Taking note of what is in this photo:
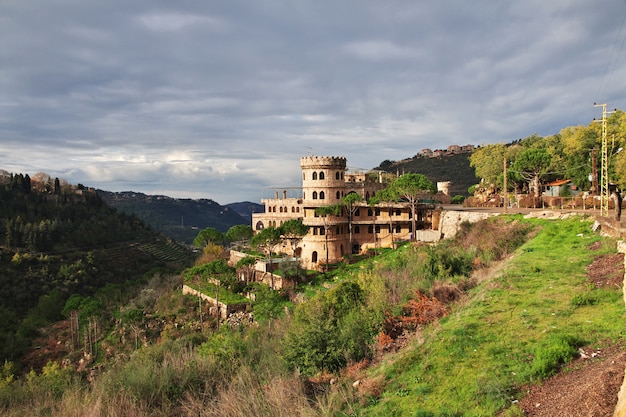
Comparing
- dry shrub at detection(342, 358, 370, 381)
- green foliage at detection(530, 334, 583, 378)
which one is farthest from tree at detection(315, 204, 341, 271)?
green foliage at detection(530, 334, 583, 378)

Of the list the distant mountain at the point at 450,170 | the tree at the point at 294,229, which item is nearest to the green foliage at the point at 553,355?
the tree at the point at 294,229

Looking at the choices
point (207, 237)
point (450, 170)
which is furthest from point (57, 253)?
point (450, 170)

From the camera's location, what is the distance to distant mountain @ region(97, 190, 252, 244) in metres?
149

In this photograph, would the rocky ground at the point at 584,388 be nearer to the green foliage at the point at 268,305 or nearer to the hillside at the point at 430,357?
the hillside at the point at 430,357

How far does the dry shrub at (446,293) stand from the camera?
14.6m

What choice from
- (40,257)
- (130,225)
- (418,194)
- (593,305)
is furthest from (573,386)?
(130,225)

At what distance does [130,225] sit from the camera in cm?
8100

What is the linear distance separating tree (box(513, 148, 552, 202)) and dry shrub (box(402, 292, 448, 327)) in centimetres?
2684

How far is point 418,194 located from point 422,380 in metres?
29.0

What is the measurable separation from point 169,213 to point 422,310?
172098 millimetres

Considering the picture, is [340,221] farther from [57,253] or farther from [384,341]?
[57,253]

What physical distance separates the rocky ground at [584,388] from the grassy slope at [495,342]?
34 centimetres

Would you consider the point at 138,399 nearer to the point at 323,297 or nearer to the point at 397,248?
the point at 323,297

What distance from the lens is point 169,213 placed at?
174m
